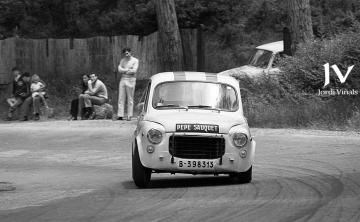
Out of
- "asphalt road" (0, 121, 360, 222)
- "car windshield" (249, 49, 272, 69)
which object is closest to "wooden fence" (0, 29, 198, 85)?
"car windshield" (249, 49, 272, 69)

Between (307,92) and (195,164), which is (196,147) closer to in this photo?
(195,164)

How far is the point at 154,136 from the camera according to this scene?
13617 millimetres

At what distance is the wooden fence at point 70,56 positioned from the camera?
110 feet

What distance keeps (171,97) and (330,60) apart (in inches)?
506

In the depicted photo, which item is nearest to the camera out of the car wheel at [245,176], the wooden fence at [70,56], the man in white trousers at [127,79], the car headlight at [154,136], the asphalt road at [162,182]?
the asphalt road at [162,182]

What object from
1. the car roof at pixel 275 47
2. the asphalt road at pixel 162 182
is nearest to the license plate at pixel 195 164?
the asphalt road at pixel 162 182

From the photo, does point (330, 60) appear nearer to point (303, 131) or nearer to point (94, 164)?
point (303, 131)

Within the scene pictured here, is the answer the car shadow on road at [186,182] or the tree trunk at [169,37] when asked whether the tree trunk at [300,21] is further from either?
the car shadow on road at [186,182]

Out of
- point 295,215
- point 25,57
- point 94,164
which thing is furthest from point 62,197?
point 25,57

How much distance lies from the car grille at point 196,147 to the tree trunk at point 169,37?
16518mm

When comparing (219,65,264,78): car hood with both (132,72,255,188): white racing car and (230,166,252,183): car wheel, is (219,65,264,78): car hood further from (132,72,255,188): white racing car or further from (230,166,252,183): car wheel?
(230,166,252,183): car wheel

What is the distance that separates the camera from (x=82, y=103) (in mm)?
27375

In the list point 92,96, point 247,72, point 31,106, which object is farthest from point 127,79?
point 247,72

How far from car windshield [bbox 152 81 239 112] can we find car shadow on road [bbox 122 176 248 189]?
1.19 metres
